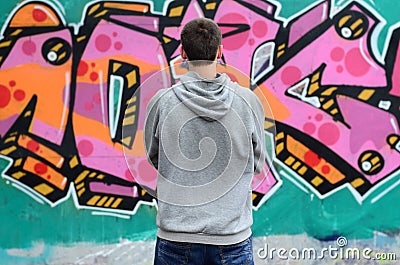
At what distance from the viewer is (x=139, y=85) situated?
184 inches

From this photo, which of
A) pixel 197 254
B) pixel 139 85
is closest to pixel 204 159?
pixel 197 254

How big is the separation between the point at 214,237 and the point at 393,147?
9.49 feet

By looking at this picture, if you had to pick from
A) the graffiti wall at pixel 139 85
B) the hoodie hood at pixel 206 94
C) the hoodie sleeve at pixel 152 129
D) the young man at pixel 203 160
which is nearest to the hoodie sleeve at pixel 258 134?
the young man at pixel 203 160

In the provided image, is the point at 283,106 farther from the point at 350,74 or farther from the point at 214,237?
the point at 214,237

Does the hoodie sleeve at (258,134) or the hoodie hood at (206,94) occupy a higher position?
the hoodie hood at (206,94)

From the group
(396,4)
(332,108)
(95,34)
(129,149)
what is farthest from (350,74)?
(129,149)

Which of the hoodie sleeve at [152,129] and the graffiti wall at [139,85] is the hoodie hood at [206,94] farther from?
the graffiti wall at [139,85]

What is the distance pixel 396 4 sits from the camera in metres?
4.67

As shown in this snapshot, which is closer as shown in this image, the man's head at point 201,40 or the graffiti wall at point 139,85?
the man's head at point 201,40

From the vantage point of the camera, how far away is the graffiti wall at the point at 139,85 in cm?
464

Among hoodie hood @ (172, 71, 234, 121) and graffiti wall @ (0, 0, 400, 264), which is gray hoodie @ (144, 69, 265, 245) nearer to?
hoodie hood @ (172, 71, 234, 121)

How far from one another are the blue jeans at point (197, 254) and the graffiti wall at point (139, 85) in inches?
95.7

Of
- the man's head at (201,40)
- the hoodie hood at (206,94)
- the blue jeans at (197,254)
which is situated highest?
the man's head at (201,40)

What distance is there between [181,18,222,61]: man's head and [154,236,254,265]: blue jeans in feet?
2.21
